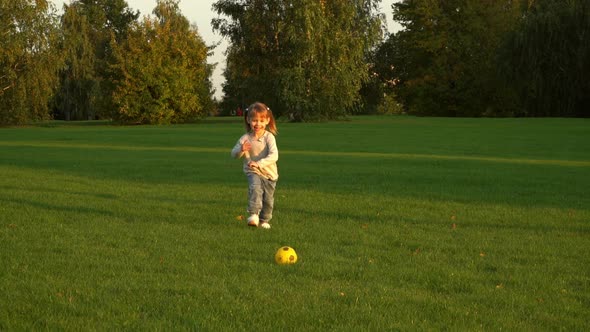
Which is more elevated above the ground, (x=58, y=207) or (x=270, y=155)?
(x=270, y=155)

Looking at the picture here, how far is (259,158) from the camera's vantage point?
9.41 meters

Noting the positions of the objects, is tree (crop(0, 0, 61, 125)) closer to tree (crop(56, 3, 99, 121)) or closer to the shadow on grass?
tree (crop(56, 3, 99, 121))

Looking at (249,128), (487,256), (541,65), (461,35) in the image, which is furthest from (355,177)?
(461,35)

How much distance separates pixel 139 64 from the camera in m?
56.2

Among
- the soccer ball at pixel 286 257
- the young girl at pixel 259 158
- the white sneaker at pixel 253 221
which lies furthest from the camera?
the young girl at pixel 259 158

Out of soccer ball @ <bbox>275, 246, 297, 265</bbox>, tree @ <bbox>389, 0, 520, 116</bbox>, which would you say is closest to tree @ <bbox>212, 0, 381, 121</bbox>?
tree @ <bbox>389, 0, 520, 116</bbox>

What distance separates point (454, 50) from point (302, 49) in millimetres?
30409

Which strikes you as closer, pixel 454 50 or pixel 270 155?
pixel 270 155

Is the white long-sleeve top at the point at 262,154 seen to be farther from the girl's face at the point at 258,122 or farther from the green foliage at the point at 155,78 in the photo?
the green foliage at the point at 155,78

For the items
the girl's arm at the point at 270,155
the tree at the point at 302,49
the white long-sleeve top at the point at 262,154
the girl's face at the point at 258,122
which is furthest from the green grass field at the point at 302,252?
the tree at the point at 302,49

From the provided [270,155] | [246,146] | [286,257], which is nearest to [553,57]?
[270,155]

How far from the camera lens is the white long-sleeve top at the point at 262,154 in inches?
360

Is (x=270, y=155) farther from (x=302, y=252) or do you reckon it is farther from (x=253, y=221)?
(x=302, y=252)

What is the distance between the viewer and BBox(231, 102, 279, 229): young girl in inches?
353
